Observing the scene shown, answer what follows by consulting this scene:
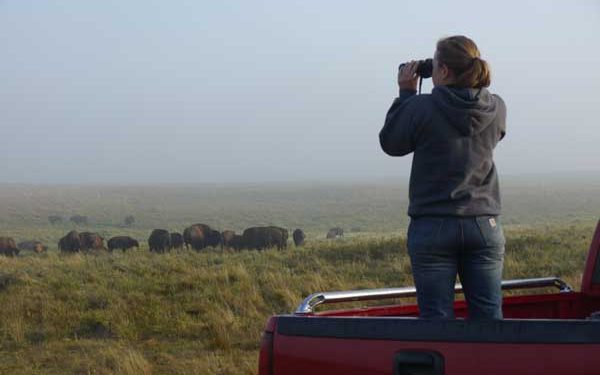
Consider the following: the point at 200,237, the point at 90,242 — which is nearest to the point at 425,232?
the point at 200,237

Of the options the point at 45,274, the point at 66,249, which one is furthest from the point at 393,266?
the point at 66,249

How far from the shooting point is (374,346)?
8.98 feet

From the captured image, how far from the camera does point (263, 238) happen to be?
101 feet

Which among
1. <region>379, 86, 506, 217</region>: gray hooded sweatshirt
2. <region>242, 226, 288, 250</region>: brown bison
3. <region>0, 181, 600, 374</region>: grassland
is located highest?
<region>379, 86, 506, 217</region>: gray hooded sweatshirt

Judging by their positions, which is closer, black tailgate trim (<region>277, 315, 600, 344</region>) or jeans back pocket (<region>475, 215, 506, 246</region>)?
black tailgate trim (<region>277, 315, 600, 344</region>)

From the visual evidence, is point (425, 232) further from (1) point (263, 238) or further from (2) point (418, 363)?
(1) point (263, 238)

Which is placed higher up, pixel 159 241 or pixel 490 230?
pixel 490 230

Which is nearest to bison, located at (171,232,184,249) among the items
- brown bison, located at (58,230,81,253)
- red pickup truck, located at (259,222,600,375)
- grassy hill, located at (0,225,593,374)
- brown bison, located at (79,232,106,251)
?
brown bison, located at (79,232,106,251)

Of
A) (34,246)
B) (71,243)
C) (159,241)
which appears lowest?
(34,246)

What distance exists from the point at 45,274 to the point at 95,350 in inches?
301

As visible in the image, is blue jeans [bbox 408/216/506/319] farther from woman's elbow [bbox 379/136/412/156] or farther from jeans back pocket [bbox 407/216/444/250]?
woman's elbow [bbox 379/136/412/156]

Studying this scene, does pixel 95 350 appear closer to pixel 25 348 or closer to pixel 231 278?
pixel 25 348

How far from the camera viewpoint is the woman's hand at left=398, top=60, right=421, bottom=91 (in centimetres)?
348

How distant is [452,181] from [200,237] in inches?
1168
